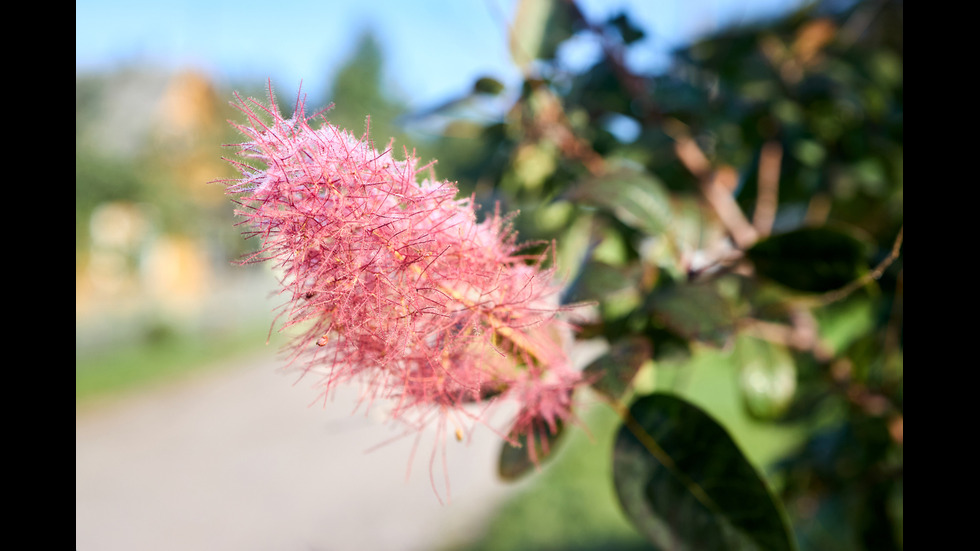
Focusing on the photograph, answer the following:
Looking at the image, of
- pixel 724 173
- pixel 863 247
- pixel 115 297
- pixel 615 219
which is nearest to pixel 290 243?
pixel 615 219

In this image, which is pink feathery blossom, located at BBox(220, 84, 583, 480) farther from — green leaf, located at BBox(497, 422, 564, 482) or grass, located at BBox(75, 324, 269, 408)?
grass, located at BBox(75, 324, 269, 408)

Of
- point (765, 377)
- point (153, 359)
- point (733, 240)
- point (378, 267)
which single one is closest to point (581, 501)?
point (765, 377)

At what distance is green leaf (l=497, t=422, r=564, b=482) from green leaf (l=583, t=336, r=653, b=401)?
0.09 meters

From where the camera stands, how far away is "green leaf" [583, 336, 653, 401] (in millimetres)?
639

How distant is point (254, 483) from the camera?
4.99 metres

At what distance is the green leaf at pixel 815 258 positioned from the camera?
751 mm

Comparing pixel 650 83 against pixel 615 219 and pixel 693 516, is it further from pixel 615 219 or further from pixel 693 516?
pixel 693 516

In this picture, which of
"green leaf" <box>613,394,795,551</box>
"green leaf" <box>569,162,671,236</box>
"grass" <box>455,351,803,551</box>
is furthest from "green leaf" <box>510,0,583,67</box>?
"grass" <box>455,351,803,551</box>

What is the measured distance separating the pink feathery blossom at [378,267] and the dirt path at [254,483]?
279 cm

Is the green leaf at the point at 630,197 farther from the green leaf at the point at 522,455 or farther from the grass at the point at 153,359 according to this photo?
the grass at the point at 153,359

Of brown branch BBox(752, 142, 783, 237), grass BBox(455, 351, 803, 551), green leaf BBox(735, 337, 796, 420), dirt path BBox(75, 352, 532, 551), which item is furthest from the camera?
dirt path BBox(75, 352, 532, 551)

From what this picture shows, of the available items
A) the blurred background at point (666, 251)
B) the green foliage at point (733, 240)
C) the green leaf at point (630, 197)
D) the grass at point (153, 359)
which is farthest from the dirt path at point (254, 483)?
the green leaf at point (630, 197)

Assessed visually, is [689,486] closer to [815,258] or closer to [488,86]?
[815,258]

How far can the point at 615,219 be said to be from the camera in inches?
37.4
